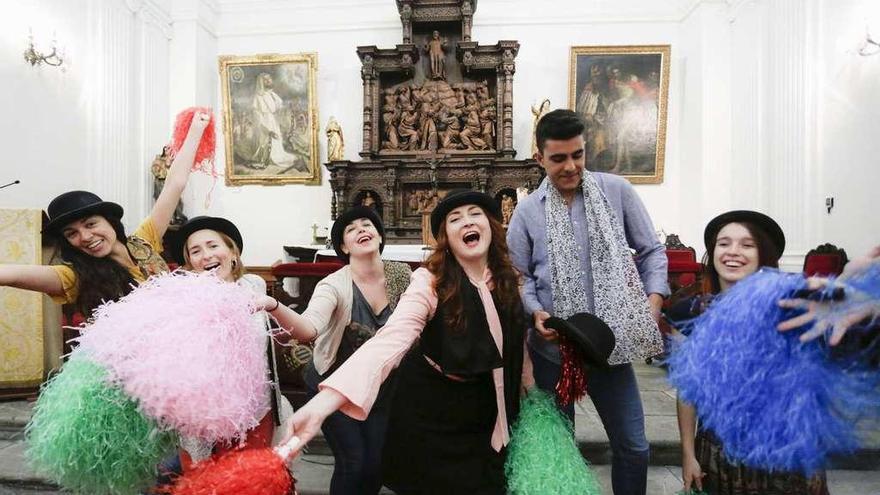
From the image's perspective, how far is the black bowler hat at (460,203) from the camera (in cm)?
179

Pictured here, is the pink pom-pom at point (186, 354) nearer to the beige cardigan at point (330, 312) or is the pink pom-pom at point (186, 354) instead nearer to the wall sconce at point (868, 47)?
the beige cardigan at point (330, 312)

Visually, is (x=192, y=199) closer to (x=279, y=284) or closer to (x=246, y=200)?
(x=246, y=200)

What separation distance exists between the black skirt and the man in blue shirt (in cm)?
34

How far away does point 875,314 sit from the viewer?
1.06 metres

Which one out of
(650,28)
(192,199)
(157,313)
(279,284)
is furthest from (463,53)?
(157,313)

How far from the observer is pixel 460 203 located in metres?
1.79

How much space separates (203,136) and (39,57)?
214 inches

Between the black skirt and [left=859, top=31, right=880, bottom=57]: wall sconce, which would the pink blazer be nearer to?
the black skirt

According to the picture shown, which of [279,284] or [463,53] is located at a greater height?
[463,53]

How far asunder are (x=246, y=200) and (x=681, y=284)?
7.32 metres

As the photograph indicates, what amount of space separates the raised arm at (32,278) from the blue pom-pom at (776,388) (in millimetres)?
2182

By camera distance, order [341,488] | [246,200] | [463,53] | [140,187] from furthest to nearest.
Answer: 1. [246,200]
2. [463,53]
3. [140,187]
4. [341,488]

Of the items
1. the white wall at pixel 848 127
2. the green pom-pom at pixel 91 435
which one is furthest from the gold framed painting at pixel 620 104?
the green pom-pom at pixel 91 435

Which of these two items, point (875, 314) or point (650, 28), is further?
point (650, 28)
